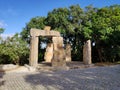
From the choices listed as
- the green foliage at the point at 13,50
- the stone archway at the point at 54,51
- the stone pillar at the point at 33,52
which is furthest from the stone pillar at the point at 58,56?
the green foliage at the point at 13,50

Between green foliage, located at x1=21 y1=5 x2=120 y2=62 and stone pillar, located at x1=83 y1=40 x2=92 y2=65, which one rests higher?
green foliage, located at x1=21 y1=5 x2=120 y2=62

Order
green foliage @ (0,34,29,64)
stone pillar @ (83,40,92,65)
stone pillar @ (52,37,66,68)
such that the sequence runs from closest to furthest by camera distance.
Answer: stone pillar @ (52,37,66,68) → stone pillar @ (83,40,92,65) → green foliage @ (0,34,29,64)

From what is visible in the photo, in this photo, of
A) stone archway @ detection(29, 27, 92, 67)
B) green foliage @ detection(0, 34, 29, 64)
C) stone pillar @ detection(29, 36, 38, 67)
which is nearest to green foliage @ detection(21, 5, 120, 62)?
green foliage @ detection(0, 34, 29, 64)

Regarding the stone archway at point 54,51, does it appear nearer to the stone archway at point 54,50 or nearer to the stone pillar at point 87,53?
the stone archway at point 54,50

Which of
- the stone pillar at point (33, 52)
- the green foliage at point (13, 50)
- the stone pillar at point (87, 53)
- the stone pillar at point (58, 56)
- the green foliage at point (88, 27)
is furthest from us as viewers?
the green foliage at point (13, 50)

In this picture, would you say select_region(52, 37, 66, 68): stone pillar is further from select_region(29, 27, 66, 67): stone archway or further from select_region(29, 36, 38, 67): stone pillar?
select_region(29, 36, 38, 67): stone pillar

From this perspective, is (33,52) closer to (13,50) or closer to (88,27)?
(13,50)

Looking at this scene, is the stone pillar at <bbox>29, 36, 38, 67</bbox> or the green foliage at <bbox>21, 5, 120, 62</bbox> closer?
the stone pillar at <bbox>29, 36, 38, 67</bbox>

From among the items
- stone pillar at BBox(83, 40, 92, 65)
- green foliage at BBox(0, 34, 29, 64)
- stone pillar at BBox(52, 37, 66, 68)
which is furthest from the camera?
green foliage at BBox(0, 34, 29, 64)

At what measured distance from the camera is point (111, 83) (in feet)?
28.7

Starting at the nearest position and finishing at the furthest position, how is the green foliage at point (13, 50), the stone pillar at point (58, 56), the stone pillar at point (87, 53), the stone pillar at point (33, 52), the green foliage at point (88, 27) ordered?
1. the stone pillar at point (58, 56)
2. the stone pillar at point (33, 52)
3. the stone pillar at point (87, 53)
4. the green foliage at point (88, 27)
5. the green foliage at point (13, 50)

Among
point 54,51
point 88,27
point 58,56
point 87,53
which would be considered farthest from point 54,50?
point 88,27

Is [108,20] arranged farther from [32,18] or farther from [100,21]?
[32,18]

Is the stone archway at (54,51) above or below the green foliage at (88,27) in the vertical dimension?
below
